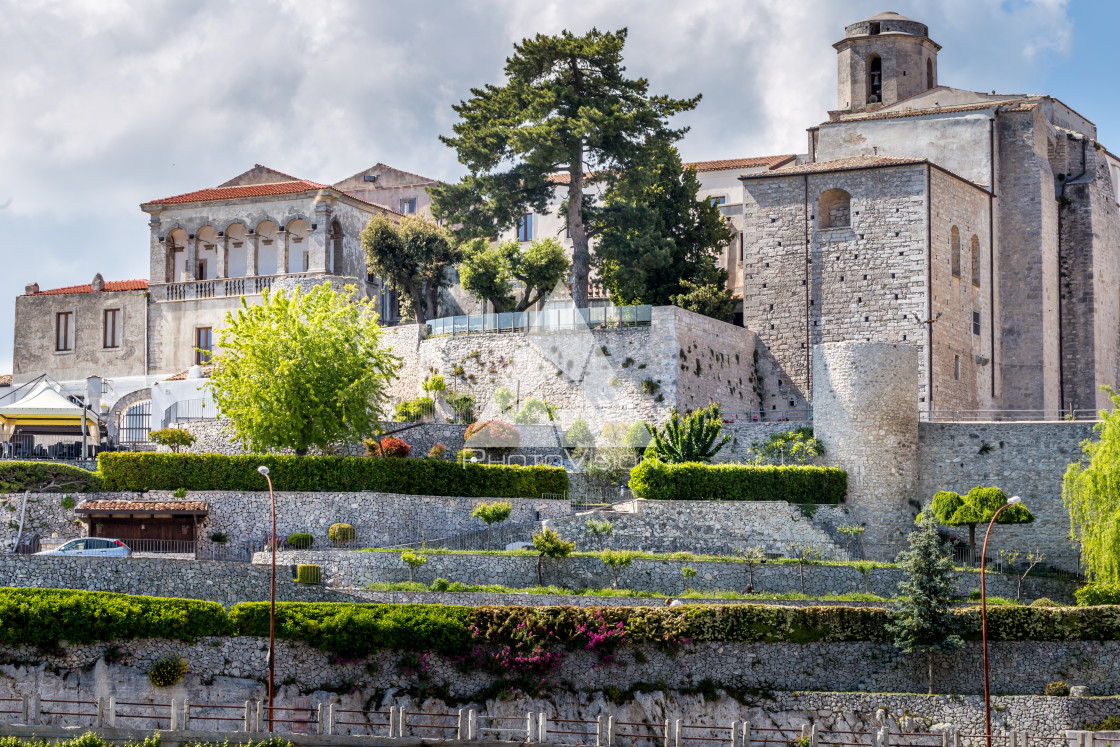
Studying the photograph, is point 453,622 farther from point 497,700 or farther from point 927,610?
point 927,610

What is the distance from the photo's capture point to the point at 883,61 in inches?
2470

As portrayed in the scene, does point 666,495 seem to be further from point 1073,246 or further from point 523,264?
point 1073,246

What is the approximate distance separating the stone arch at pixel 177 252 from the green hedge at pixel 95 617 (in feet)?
87.4

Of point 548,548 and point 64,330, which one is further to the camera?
point 64,330

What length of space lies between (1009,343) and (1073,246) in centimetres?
506

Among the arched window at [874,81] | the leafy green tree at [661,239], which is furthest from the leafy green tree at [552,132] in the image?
the arched window at [874,81]

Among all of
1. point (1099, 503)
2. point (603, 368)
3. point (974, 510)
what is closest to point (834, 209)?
point (603, 368)

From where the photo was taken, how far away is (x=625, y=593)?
41531mm

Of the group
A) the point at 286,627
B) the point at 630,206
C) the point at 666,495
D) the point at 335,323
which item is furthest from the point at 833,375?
the point at 286,627

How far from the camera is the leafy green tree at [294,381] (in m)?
46.2

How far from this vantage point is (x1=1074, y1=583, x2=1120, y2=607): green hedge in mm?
41531

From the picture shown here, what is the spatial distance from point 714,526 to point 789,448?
4.95 m

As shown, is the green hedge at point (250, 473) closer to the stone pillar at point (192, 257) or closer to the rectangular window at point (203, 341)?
the rectangular window at point (203, 341)

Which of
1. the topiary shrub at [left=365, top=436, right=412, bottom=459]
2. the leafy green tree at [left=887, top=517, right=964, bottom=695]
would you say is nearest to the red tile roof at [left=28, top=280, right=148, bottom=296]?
the topiary shrub at [left=365, top=436, right=412, bottom=459]
